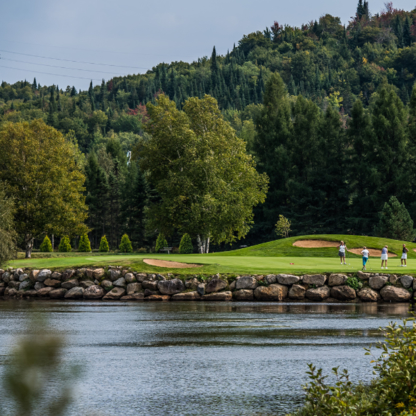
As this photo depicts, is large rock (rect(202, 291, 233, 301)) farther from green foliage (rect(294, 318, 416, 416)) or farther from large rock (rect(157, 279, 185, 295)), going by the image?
green foliage (rect(294, 318, 416, 416))

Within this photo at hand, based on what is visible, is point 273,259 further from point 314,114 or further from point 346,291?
point 314,114

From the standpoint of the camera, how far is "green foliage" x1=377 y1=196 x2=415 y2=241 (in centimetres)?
5247

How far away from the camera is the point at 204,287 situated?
87.5 feet

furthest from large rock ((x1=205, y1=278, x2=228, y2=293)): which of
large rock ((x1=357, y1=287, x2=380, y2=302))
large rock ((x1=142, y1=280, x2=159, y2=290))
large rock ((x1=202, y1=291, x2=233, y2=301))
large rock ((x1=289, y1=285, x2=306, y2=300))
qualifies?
large rock ((x1=357, y1=287, x2=380, y2=302))

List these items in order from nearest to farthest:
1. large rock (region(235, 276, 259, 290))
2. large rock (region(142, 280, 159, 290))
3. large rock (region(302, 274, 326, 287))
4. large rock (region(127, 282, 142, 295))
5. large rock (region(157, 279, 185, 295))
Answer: large rock (region(302, 274, 326, 287))
large rock (region(235, 276, 259, 290))
large rock (region(157, 279, 185, 295))
large rock (region(142, 280, 159, 290))
large rock (region(127, 282, 142, 295))

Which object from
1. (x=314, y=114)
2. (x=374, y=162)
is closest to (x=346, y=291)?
(x=374, y=162)

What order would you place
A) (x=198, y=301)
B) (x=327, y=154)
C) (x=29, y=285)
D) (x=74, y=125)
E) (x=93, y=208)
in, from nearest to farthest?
(x=198, y=301) < (x=29, y=285) < (x=327, y=154) < (x=93, y=208) < (x=74, y=125)

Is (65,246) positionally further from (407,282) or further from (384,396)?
(384,396)

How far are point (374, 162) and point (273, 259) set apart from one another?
36.6m

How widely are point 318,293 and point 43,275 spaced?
13791 millimetres

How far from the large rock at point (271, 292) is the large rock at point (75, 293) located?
28.2 feet

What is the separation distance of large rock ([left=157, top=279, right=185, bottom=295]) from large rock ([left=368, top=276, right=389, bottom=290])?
880 cm

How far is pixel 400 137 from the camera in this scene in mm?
64562

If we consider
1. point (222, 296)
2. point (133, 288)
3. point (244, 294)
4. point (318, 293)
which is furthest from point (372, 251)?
point (133, 288)
